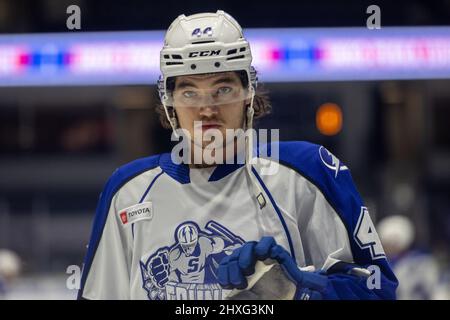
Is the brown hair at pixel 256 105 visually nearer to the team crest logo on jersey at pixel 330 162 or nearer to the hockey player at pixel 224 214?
the hockey player at pixel 224 214

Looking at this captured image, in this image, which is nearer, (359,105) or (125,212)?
(125,212)

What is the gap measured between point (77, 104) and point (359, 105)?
1.09 metres

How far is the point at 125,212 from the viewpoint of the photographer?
5.20 feet

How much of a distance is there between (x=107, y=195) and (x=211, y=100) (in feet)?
0.91

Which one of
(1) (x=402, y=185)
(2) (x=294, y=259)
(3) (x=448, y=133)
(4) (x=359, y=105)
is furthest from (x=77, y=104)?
(2) (x=294, y=259)

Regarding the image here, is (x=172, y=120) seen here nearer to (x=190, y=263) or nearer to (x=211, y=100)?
(x=211, y=100)

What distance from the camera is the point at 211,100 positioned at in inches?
62.1

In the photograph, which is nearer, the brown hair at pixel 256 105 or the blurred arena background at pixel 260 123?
the brown hair at pixel 256 105

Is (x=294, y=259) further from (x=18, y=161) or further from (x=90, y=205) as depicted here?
(x=18, y=161)

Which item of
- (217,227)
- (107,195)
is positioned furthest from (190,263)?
(107,195)

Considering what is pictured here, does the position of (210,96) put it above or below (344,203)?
above

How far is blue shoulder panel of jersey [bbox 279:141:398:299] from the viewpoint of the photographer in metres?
1.55

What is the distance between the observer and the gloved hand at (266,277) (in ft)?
4.96

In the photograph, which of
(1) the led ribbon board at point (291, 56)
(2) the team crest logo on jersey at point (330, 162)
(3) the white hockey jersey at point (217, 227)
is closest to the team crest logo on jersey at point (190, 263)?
(3) the white hockey jersey at point (217, 227)
